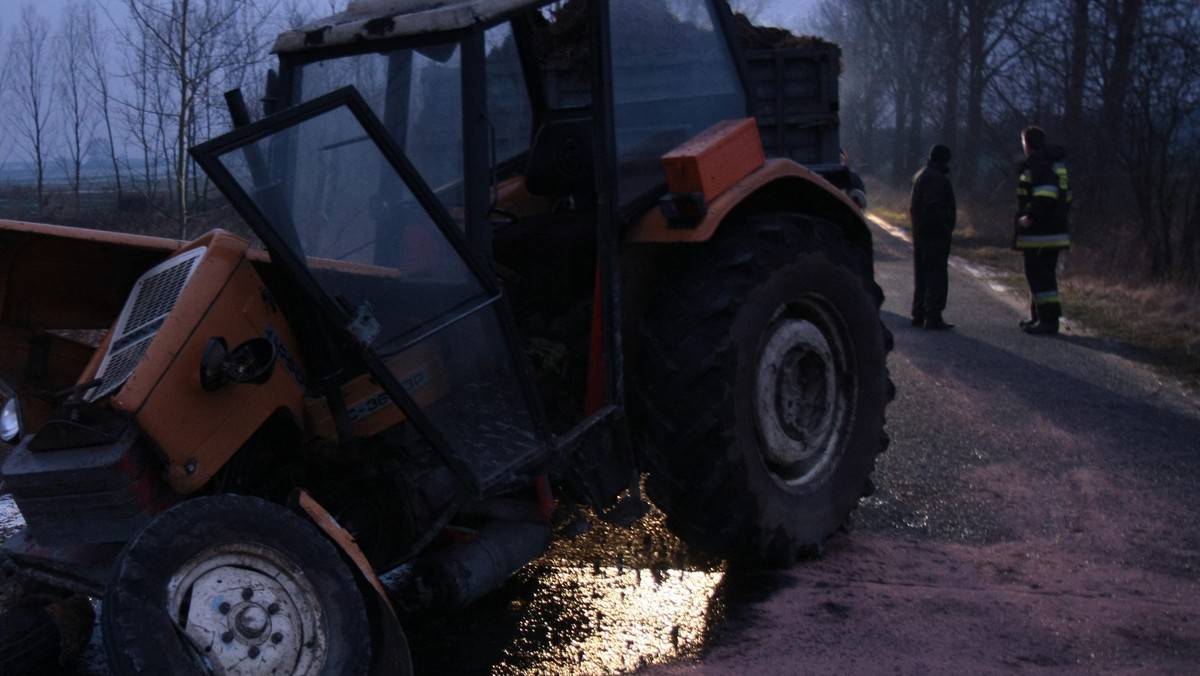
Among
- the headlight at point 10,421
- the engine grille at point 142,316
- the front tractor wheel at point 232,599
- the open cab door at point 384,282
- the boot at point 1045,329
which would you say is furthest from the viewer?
the boot at point 1045,329

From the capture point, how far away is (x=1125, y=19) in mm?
15172

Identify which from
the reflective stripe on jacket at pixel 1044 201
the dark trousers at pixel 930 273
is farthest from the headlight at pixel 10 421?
the reflective stripe on jacket at pixel 1044 201

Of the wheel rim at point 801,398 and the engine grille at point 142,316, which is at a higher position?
the engine grille at point 142,316

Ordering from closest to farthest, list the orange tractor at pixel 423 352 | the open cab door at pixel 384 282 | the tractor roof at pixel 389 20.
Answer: the orange tractor at pixel 423 352 < the open cab door at pixel 384 282 < the tractor roof at pixel 389 20

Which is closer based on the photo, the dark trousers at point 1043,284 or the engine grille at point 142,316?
the engine grille at point 142,316

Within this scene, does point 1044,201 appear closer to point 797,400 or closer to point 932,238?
point 932,238

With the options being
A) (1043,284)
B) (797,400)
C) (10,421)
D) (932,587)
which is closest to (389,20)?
(10,421)

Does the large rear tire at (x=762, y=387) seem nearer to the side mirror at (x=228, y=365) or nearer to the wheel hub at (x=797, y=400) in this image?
the wheel hub at (x=797, y=400)

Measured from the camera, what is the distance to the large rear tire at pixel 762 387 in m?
4.25

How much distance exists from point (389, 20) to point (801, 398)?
2208 mm

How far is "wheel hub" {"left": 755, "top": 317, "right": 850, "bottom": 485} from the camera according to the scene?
4.59 m

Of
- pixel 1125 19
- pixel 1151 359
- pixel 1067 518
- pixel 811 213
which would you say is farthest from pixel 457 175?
pixel 1125 19

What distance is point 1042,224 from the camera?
1081 cm

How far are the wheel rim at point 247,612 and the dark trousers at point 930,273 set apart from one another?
8552 millimetres
